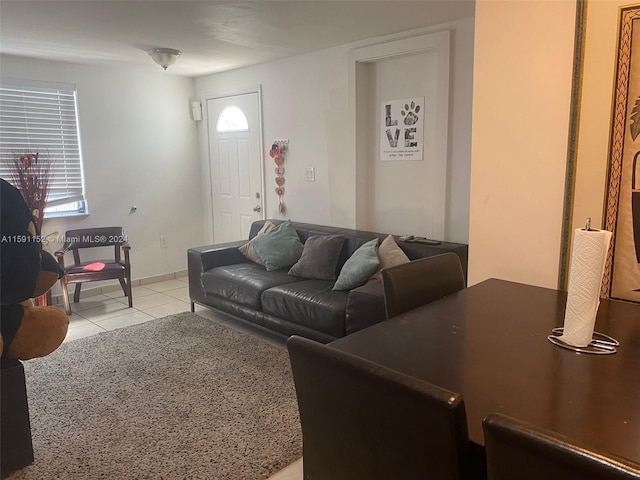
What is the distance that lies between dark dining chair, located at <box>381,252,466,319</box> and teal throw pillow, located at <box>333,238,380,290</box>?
127 centimetres

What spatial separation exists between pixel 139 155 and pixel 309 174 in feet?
6.53

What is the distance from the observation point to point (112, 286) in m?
5.02

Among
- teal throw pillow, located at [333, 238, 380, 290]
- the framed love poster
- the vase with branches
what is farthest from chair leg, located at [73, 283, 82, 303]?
the framed love poster

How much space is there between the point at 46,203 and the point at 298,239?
7.95 ft

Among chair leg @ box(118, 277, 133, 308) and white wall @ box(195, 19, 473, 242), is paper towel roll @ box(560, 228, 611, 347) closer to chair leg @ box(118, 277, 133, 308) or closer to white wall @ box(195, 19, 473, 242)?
white wall @ box(195, 19, 473, 242)

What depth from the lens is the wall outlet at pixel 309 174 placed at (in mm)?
4395

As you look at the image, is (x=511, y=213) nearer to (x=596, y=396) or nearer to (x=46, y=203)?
→ (x=596, y=396)

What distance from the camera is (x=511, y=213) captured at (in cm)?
201

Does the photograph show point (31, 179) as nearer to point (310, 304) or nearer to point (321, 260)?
point (321, 260)

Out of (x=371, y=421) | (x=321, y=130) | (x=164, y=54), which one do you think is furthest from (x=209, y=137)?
(x=371, y=421)

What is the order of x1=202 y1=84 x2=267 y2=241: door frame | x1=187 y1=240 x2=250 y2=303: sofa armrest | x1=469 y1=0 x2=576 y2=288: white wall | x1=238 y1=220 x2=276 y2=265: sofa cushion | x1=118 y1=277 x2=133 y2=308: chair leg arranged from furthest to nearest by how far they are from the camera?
x1=202 y1=84 x2=267 y2=241: door frame
x1=118 y1=277 x2=133 y2=308: chair leg
x1=238 y1=220 x2=276 y2=265: sofa cushion
x1=187 y1=240 x2=250 y2=303: sofa armrest
x1=469 y1=0 x2=576 y2=288: white wall

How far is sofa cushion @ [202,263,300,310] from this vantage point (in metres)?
3.60

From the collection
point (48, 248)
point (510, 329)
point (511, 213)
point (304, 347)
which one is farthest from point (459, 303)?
point (48, 248)

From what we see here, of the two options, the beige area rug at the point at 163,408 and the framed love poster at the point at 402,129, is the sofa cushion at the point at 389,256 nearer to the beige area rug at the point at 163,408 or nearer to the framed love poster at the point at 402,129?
the framed love poster at the point at 402,129
